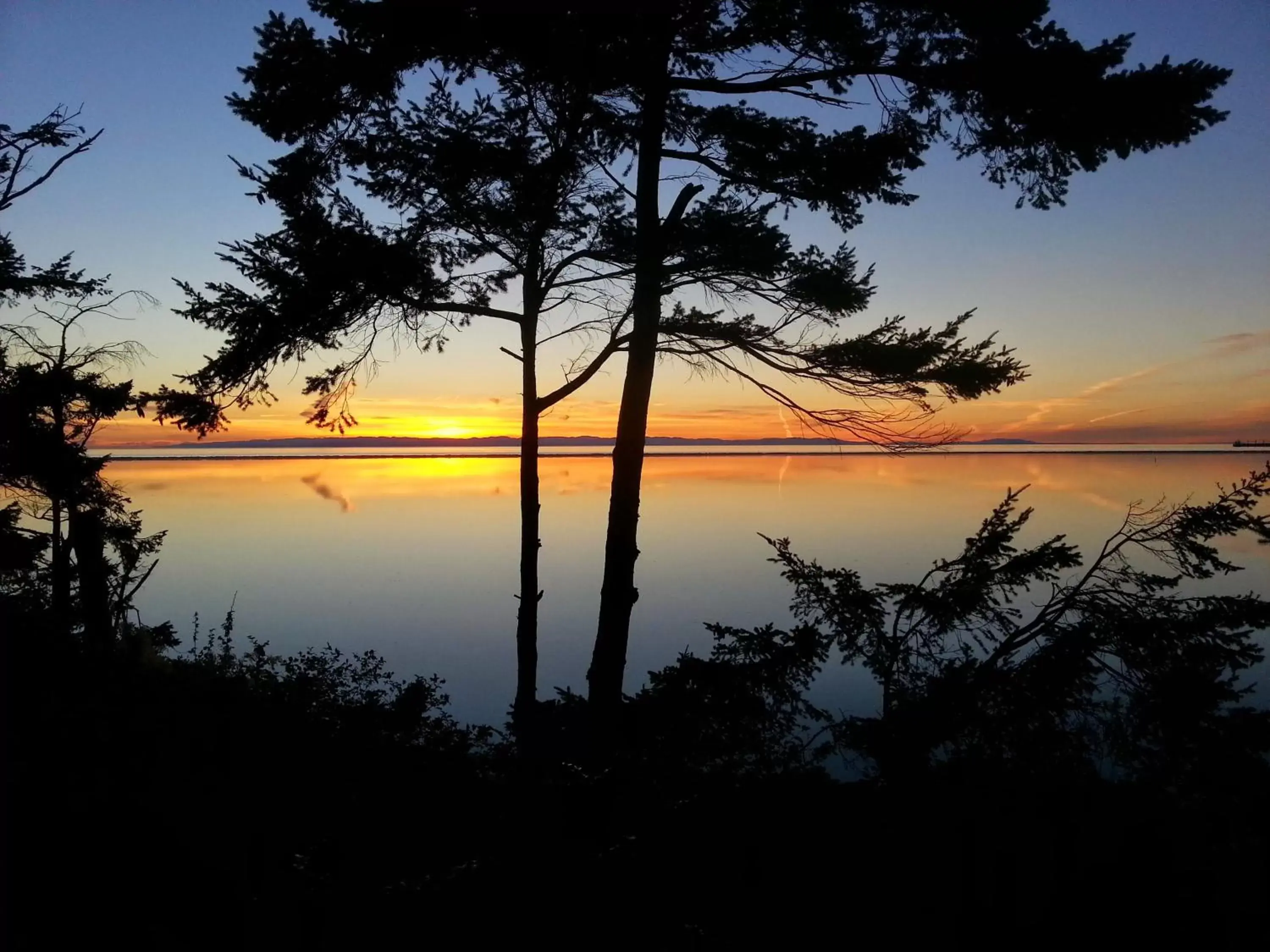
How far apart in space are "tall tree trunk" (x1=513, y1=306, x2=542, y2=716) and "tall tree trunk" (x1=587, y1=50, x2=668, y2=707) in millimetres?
2452

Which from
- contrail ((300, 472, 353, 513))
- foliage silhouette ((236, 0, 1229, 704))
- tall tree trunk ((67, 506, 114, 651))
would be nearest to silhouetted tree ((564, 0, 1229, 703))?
foliage silhouette ((236, 0, 1229, 704))

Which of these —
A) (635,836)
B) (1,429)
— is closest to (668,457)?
(1,429)

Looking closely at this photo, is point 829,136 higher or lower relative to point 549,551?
higher

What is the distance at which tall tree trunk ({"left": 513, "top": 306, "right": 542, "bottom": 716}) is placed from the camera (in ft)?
35.9

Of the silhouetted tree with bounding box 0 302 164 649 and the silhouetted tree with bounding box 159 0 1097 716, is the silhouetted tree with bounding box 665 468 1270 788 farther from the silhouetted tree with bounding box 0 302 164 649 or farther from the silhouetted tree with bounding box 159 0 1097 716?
the silhouetted tree with bounding box 0 302 164 649

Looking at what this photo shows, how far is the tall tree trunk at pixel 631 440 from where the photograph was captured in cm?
834

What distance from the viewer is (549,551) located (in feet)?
125

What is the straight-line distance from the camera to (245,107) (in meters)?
8.19

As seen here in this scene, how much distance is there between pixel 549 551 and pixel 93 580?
27.6m

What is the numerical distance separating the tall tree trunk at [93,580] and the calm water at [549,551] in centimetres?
689

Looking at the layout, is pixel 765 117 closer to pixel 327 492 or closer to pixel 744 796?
pixel 744 796

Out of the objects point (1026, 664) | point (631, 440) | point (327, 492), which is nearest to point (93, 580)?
point (631, 440)

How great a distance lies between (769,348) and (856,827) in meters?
5.29

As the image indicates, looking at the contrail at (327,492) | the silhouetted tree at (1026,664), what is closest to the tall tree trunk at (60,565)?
the silhouetted tree at (1026,664)
